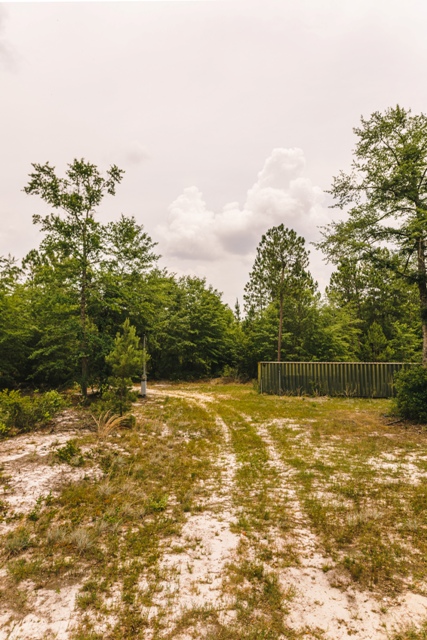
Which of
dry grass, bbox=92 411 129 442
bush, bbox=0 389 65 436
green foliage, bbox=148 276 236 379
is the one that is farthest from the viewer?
green foliage, bbox=148 276 236 379

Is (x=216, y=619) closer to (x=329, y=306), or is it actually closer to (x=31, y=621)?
(x=31, y=621)

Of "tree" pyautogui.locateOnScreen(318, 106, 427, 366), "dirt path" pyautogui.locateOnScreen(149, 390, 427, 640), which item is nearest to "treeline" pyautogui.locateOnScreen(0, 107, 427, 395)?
"tree" pyautogui.locateOnScreen(318, 106, 427, 366)

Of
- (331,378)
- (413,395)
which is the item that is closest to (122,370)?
(413,395)

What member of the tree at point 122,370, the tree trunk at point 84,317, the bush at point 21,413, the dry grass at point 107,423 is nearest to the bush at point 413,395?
the dry grass at point 107,423

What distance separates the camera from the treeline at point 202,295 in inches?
501

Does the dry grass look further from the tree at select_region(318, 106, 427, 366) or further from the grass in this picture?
the tree at select_region(318, 106, 427, 366)

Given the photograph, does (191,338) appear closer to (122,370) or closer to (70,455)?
(122,370)

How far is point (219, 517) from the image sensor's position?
5.21 meters

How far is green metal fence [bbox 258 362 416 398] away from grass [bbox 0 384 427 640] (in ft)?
28.5

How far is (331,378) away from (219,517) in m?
15.7

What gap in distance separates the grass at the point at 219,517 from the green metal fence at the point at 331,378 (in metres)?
8.69

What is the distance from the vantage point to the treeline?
12719 mm

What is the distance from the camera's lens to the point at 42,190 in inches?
539

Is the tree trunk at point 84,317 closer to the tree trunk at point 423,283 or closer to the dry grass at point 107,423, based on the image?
the dry grass at point 107,423
